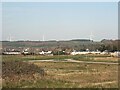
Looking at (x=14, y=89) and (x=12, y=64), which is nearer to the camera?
(x=14, y=89)

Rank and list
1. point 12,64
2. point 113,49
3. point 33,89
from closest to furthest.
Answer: point 33,89 → point 12,64 → point 113,49

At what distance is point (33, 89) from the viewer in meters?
17.2

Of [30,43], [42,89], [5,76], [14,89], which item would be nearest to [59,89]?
[42,89]

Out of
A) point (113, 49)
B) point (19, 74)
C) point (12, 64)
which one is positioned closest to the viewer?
point (19, 74)

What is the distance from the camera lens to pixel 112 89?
692 inches

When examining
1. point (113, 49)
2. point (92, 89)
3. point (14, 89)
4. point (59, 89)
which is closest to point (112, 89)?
point (92, 89)

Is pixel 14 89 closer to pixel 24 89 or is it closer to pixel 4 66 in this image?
pixel 24 89

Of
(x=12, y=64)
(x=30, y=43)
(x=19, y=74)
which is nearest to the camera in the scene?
(x=19, y=74)

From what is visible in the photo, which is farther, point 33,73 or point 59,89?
point 33,73

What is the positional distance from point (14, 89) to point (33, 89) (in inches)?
44.1

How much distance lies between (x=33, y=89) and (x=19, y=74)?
418 inches

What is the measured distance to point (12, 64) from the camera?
2995 cm

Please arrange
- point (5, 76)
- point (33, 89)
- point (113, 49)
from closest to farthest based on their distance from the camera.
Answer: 1. point (33, 89)
2. point (5, 76)
3. point (113, 49)

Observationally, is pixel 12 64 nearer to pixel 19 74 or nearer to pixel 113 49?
pixel 19 74
